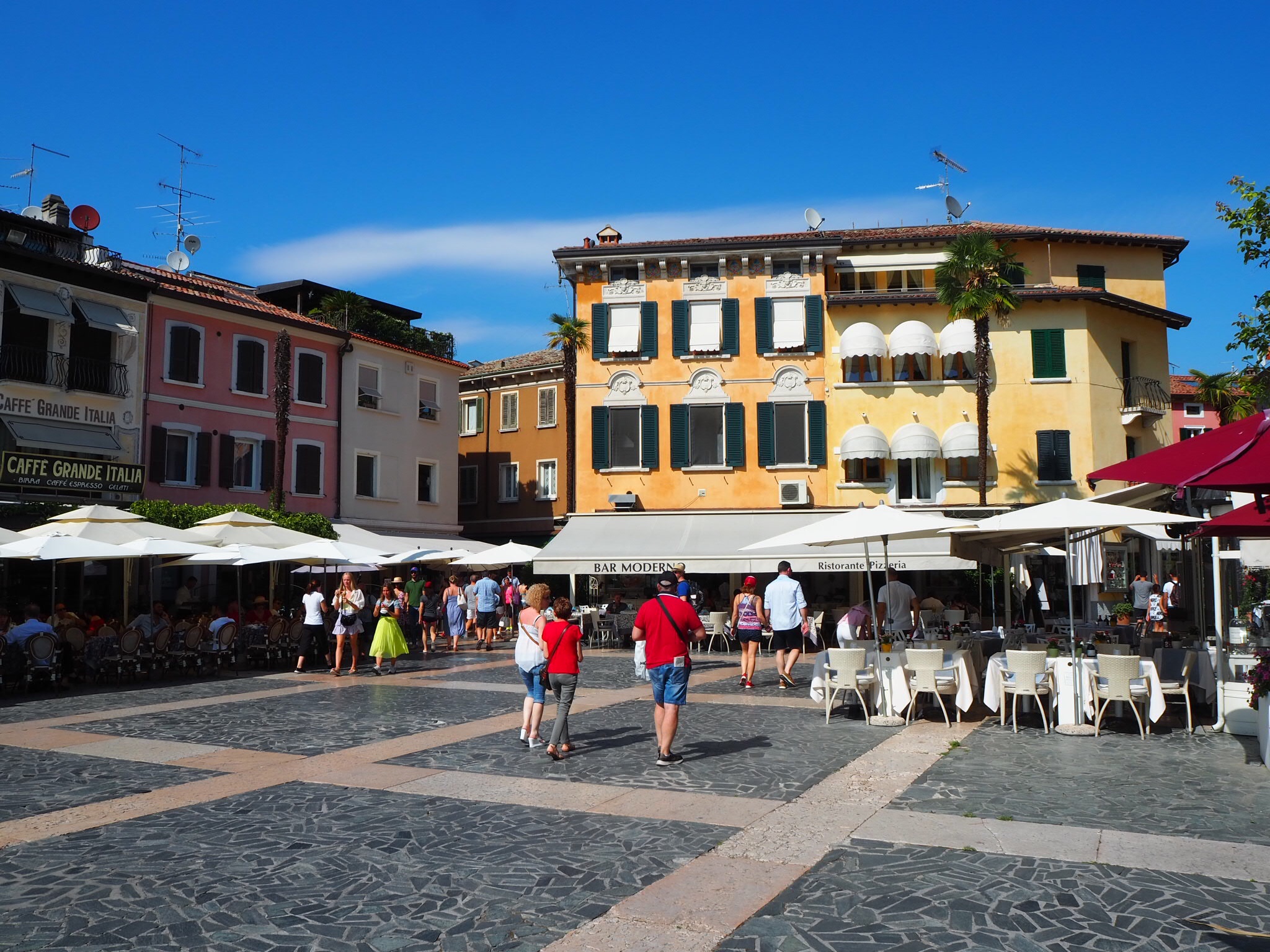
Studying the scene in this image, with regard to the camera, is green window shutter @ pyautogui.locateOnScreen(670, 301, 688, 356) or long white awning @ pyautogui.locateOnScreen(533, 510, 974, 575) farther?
green window shutter @ pyautogui.locateOnScreen(670, 301, 688, 356)

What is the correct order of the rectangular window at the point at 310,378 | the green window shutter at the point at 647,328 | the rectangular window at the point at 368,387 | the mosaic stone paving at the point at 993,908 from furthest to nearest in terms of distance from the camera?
the rectangular window at the point at 368,387, the rectangular window at the point at 310,378, the green window shutter at the point at 647,328, the mosaic stone paving at the point at 993,908

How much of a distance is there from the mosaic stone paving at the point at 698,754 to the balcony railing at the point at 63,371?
19343mm

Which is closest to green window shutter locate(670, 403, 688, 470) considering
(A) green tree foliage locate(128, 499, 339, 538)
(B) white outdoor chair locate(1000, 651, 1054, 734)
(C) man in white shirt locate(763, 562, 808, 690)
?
(A) green tree foliage locate(128, 499, 339, 538)

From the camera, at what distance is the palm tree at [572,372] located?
103ft

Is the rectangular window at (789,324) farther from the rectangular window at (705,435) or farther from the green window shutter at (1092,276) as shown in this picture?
the green window shutter at (1092,276)

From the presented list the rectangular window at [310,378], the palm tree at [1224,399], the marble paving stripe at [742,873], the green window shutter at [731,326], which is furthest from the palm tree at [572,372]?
the marble paving stripe at [742,873]

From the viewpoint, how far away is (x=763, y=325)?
1212 inches

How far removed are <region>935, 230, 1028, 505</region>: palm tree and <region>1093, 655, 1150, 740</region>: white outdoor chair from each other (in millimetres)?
18144

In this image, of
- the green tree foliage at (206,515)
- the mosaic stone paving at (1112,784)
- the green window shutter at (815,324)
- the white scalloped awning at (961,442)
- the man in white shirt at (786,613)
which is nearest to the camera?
the mosaic stone paving at (1112,784)

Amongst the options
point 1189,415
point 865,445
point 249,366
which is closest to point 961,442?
point 865,445

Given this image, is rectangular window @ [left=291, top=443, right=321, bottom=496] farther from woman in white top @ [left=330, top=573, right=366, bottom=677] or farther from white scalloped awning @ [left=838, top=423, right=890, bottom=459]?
white scalloped awning @ [left=838, top=423, right=890, bottom=459]

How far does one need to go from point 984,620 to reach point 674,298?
1249cm

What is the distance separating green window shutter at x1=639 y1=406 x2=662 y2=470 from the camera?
101 ft

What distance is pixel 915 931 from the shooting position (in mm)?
5020
